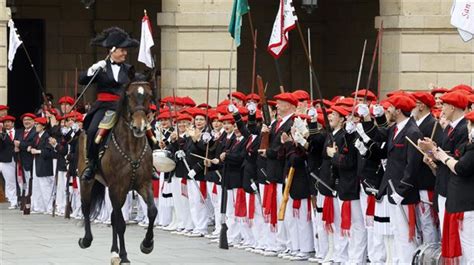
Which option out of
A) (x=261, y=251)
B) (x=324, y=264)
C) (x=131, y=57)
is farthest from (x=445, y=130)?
(x=131, y=57)

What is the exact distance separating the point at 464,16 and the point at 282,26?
13.8 ft

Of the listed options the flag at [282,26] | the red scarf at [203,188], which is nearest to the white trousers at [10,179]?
the red scarf at [203,188]

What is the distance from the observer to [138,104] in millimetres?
17000

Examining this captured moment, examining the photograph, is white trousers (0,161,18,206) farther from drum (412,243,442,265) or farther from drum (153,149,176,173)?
drum (412,243,442,265)

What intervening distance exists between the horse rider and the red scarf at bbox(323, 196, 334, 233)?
2746mm

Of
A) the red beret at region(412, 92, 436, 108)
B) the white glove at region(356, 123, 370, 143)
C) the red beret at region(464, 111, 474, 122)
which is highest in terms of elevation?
the red beret at region(412, 92, 436, 108)

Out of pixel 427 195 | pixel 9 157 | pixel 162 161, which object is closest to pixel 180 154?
pixel 162 161

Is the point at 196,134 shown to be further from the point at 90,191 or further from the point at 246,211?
the point at 90,191

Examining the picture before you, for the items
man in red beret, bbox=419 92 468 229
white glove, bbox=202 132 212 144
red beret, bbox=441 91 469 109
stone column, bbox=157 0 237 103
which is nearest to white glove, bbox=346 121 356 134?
man in red beret, bbox=419 92 468 229

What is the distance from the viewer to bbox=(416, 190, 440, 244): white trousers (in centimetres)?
1655

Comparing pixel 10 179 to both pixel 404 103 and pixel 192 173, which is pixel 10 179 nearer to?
pixel 192 173

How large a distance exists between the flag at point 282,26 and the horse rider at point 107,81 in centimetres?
273

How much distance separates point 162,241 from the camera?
70.3 ft

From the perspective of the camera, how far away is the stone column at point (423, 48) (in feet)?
91.8
